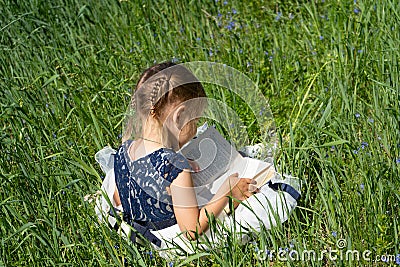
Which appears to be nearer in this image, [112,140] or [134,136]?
[134,136]

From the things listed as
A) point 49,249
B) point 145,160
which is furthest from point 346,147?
point 49,249

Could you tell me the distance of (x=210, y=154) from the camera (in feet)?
9.30

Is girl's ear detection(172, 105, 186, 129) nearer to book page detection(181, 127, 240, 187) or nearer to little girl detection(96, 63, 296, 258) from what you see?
little girl detection(96, 63, 296, 258)

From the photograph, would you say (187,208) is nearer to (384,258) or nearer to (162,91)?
(162,91)

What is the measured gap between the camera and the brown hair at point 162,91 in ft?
8.14

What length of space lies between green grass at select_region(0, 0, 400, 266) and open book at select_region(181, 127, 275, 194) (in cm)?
10

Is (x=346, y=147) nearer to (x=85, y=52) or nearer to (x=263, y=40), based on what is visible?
(x=263, y=40)

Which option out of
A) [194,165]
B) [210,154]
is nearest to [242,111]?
[210,154]

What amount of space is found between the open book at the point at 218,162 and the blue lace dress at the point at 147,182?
0.21 metres

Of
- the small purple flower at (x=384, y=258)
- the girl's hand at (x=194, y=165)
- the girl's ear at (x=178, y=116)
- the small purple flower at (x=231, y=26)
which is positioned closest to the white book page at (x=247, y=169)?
the girl's hand at (x=194, y=165)

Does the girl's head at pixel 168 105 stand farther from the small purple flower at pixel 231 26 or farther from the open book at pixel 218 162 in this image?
the small purple flower at pixel 231 26

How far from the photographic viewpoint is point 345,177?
2598 mm

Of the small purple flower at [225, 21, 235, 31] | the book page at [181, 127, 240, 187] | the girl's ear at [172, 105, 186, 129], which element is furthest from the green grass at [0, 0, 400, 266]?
the girl's ear at [172, 105, 186, 129]

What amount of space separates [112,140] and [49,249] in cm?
84
